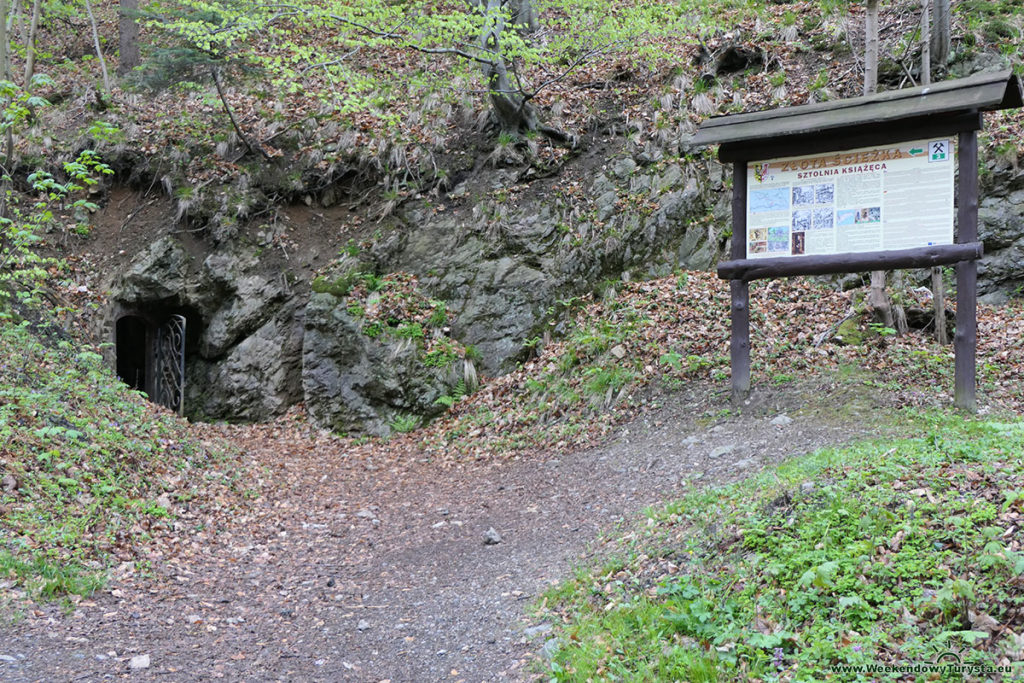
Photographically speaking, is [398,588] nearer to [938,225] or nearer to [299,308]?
[938,225]

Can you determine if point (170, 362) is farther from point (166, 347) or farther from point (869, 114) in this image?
point (869, 114)

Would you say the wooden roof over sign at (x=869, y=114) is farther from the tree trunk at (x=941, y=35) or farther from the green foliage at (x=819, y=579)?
the tree trunk at (x=941, y=35)

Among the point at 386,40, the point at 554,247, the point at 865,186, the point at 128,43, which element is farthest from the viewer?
the point at 128,43

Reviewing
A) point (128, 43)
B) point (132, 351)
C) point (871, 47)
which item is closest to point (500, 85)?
point (871, 47)

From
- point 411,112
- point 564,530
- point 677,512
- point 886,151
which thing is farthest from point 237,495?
point 411,112

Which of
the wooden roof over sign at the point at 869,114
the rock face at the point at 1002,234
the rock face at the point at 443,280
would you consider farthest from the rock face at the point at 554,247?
the rock face at the point at 1002,234

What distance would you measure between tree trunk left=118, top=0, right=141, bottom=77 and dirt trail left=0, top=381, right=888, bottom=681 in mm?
13850

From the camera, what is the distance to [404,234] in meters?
13.2

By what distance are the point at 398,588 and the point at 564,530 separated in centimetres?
159

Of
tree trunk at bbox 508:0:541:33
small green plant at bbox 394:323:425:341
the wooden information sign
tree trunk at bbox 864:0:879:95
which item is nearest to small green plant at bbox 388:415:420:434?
small green plant at bbox 394:323:425:341

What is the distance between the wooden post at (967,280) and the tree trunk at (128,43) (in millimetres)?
18084

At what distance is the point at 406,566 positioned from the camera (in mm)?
6266

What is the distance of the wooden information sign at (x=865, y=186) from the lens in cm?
699

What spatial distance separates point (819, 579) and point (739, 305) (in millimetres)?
4887
